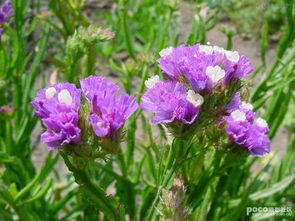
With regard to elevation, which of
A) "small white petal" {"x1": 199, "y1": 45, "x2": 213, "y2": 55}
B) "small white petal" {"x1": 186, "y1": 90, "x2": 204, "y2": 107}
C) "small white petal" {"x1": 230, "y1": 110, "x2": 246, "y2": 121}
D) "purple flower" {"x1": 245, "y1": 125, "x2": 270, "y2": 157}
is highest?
"small white petal" {"x1": 199, "y1": 45, "x2": 213, "y2": 55}

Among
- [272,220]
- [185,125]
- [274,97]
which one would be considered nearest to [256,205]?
[272,220]

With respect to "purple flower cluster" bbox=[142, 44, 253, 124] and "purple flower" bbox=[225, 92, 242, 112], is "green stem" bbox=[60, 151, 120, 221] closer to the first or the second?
"purple flower cluster" bbox=[142, 44, 253, 124]

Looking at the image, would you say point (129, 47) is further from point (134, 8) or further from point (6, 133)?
point (134, 8)

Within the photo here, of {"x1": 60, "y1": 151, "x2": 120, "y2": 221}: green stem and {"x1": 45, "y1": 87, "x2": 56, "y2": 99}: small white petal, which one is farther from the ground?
{"x1": 45, "y1": 87, "x2": 56, "y2": 99}: small white petal

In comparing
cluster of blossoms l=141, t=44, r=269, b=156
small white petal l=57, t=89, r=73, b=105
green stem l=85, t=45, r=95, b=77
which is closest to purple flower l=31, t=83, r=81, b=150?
small white petal l=57, t=89, r=73, b=105

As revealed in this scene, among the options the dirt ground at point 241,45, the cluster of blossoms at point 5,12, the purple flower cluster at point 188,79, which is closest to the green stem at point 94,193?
the purple flower cluster at point 188,79

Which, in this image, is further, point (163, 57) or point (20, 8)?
point (20, 8)

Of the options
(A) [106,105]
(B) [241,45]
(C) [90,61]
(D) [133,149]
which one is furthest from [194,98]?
(B) [241,45]

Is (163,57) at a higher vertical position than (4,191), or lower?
higher
